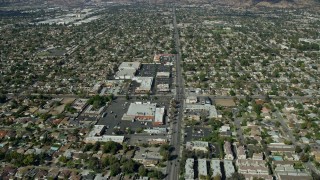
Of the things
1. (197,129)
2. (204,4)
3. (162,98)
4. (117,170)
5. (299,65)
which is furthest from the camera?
(204,4)

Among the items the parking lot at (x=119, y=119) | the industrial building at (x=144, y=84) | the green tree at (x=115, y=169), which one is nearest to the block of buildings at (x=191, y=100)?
the parking lot at (x=119, y=119)

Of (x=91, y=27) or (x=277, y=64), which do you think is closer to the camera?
(x=277, y=64)

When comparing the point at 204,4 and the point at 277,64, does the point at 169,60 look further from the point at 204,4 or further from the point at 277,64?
the point at 204,4

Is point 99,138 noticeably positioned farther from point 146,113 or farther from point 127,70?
point 127,70

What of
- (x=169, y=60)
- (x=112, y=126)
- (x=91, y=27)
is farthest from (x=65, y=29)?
(x=112, y=126)

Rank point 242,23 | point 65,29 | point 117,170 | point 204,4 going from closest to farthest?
point 117,170 < point 65,29 < point 242,23 < point 204,4

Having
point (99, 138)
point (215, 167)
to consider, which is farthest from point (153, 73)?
point (215, 167)

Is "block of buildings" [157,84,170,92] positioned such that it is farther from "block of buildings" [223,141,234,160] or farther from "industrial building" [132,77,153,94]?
"block of buildings" [223,141,234,160]
